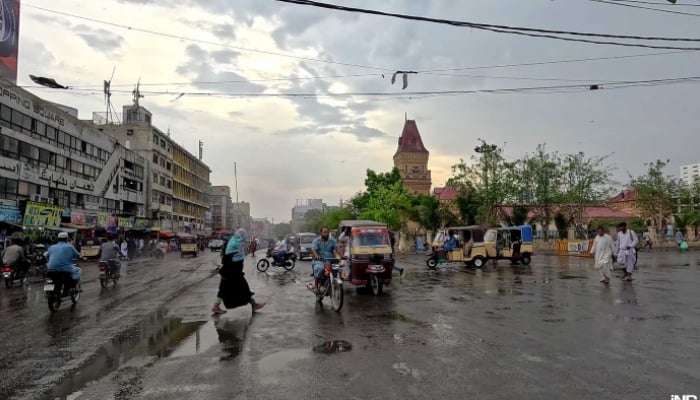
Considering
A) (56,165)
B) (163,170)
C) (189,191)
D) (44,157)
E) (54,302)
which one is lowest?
(54,302)

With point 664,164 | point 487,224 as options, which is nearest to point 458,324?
point 487,224

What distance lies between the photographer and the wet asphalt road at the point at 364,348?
518 centimetres

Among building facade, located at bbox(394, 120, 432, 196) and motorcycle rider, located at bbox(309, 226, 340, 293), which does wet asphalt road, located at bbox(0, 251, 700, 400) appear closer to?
motorcycle rider, located at bbox(309, 226, 340, 293)

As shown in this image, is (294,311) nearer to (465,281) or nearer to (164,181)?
(465,281)

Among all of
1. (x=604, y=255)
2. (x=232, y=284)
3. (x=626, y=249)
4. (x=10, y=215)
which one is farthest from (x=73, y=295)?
(x=10, y=215)

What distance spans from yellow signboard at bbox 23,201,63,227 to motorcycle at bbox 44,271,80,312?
2130cm

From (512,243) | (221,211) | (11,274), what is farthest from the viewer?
(221,211)

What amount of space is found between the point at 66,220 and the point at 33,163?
5006 mm

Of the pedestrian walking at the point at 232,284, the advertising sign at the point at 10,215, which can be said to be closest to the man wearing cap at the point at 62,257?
the pedestrian walking at the point at 232,284

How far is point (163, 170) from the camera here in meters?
76.6

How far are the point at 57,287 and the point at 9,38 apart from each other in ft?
104

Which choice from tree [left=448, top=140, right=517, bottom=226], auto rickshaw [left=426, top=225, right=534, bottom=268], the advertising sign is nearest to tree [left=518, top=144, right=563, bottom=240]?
tree [left=448, top=140, right=517, bottom=226]

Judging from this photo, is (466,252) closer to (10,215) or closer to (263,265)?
(263,265)

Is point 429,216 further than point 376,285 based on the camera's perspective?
Yes
